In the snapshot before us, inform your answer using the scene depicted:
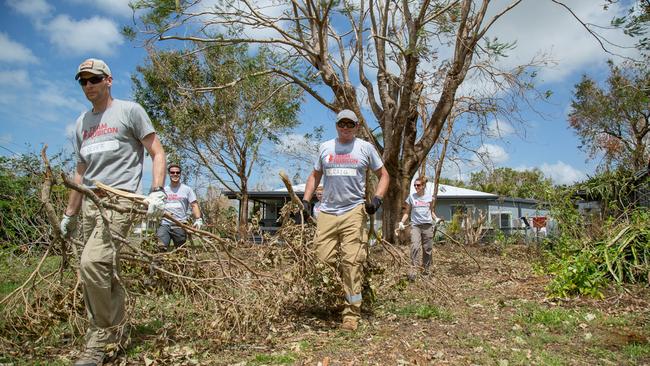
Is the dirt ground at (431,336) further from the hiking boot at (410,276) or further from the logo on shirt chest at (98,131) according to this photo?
the logo on shirt chest at (98,131)

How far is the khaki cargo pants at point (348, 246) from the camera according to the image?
439cm

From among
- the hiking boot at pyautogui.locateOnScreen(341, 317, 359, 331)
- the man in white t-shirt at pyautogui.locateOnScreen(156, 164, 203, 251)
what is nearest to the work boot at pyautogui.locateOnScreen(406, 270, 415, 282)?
the hiking boot at pyautogui.locateOnScreen(341, 317, 359, 331)

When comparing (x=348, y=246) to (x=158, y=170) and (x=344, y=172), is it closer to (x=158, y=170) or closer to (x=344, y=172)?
(x=344, y=172)

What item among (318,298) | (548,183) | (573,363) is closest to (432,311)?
(318,298)

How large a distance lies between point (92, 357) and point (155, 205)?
43.3 inches

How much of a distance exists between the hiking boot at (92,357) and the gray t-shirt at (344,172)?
215cm

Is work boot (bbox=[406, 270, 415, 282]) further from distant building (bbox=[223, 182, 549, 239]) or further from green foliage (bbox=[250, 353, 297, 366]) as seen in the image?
distant building (bbox=[223, 182, 549, 239])

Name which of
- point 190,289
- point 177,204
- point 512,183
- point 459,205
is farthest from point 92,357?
point 512,183

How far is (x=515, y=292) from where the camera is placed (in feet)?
20.8

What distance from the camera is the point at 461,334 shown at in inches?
163

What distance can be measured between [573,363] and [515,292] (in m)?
3.05

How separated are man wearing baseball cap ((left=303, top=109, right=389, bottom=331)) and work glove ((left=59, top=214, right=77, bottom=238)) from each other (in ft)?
6.63

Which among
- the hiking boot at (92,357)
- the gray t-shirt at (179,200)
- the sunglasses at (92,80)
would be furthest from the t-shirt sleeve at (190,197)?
the hiking boot at (92,357)

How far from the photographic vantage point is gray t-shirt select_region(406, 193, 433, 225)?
766cm
